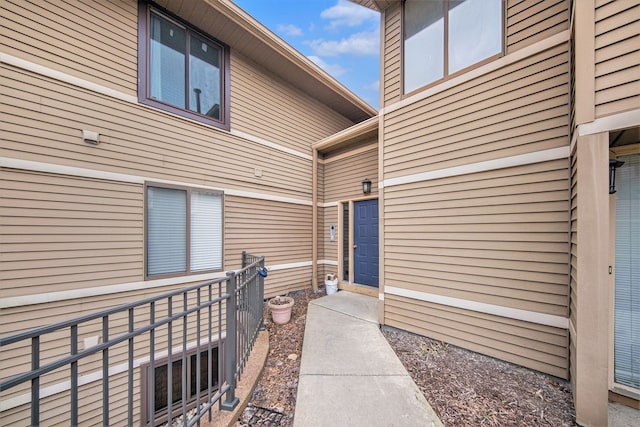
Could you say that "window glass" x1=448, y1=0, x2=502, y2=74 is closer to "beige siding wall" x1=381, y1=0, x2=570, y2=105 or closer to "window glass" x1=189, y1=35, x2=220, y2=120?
"beige siding wall" x1=381, y1=0, x2=570, y2=105

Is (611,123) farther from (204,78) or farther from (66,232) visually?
(66,232)

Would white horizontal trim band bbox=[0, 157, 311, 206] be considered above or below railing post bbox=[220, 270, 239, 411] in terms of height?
above

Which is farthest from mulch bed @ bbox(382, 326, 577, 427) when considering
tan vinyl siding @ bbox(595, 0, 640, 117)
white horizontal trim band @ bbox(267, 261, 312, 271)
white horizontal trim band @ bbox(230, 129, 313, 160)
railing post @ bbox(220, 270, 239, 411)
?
white horizontal trim band @ bbox(230, 129, 313, 160)

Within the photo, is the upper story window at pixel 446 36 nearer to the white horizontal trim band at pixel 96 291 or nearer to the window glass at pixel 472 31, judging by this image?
the window glass at pixel 472 31

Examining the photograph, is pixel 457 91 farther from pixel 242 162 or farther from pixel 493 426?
pixel 242 162

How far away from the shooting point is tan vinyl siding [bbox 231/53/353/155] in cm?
511

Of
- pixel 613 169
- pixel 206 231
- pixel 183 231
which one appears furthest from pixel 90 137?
pixel 613 169

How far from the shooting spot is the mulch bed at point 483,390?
81.5 inches

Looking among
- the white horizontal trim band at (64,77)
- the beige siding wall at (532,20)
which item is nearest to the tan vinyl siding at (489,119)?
the beige siding wall at (532,20)

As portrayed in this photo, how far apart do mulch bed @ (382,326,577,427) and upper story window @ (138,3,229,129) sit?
5.22 m

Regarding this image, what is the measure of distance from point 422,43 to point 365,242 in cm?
389

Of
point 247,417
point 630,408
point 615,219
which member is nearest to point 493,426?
point 630,408

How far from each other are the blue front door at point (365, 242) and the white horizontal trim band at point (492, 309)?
1.70 meters

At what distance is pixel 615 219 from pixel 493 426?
2.30m
